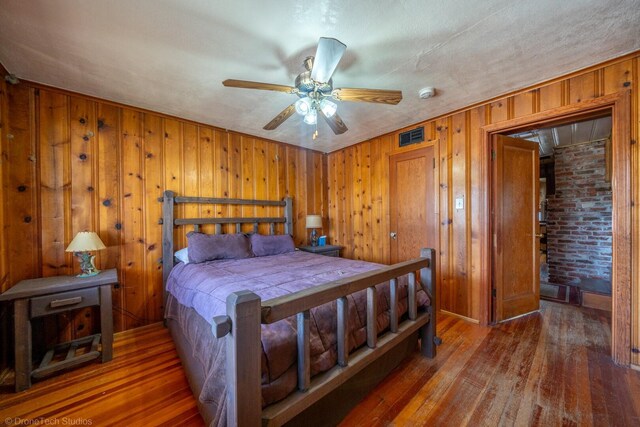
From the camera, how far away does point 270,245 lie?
304cm

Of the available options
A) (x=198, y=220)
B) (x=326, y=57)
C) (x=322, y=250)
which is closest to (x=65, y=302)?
(x=198, y=220)

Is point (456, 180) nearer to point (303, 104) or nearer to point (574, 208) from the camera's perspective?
point (303, 104)

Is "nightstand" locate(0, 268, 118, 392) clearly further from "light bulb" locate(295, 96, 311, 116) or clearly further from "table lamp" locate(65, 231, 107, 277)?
"light bulb" locate(295, 96, 311, 116)

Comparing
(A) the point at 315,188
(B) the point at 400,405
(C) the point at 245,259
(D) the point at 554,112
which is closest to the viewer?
(B) the point at 400,405

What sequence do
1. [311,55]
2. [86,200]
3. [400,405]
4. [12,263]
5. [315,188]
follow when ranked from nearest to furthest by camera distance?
[400,405] < [311,55] < [12,263] < [86,200] < [315,188]

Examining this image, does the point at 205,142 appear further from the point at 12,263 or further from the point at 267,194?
the point at 12,263

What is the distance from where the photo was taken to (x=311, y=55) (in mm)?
1724

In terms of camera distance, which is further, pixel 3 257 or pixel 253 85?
pixel 3 257

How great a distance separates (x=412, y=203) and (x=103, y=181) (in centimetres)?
344

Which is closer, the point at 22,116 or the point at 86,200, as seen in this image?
the point at 22,116

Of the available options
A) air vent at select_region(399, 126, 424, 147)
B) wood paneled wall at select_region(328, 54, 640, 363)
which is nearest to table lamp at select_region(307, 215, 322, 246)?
wood paneled wall at select_region(328, 54, 640, 363)

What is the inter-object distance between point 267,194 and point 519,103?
3.06 m

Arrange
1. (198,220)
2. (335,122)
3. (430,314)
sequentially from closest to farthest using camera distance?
(430,314), (335,122), (198,220)

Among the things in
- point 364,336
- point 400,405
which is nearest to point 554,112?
point 364,336
